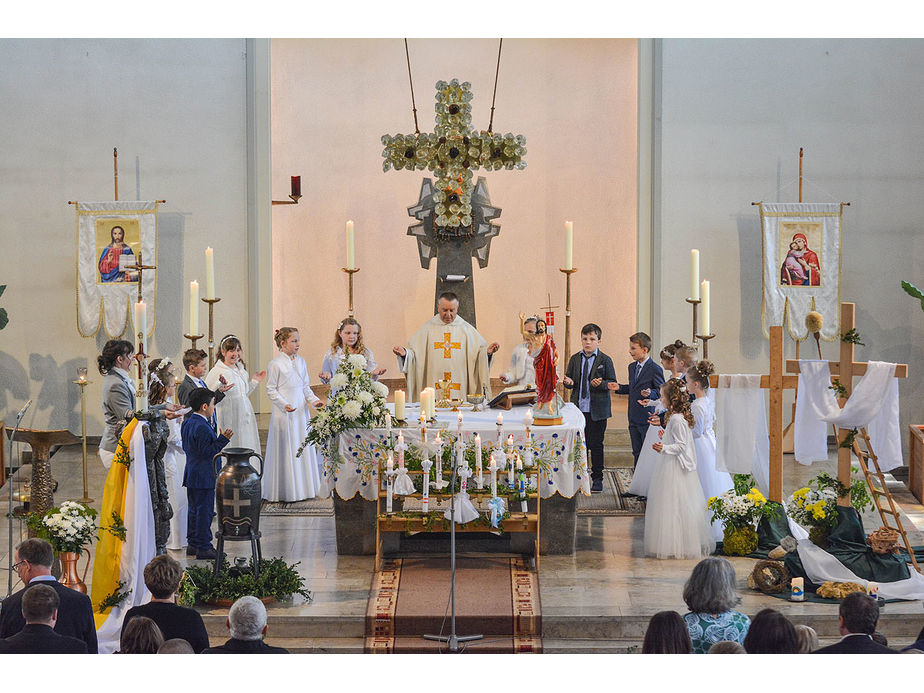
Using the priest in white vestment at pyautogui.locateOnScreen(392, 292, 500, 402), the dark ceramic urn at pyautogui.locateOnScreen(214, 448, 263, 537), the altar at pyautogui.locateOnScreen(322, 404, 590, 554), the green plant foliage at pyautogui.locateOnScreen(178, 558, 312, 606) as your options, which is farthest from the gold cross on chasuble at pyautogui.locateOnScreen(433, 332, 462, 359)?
the green plant foliage at pyautogui.locateOnScreen(178, 558, 312, 606)

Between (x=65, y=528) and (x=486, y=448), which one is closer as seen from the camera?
(x=65, y=528)

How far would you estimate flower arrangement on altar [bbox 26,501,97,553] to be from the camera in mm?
7438

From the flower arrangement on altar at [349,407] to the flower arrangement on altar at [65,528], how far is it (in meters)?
1.69

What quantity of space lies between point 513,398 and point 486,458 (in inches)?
48.3

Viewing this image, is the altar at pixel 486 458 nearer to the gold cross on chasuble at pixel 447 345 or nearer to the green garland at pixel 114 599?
the gold cross on chasuble at pixel 447 345

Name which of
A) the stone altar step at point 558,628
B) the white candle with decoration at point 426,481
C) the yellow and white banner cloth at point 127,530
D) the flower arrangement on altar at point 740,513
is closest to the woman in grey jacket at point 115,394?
the yellow and white banner cloth at point 127,530

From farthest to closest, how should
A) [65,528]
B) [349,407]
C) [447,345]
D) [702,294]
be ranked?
[447,345], [702,294], [349,407], [65,528]

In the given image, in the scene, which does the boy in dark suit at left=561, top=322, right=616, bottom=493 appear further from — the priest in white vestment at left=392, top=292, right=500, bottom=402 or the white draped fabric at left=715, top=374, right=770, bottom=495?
the white draped fabric at left=715, top=374, right=770, bottom=495

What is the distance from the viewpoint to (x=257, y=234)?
13391mm

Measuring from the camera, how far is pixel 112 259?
42.9ft

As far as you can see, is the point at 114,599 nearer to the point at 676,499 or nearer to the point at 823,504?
the point at 676,499

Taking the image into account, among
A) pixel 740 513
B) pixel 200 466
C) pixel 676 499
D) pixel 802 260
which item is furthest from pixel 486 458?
pixel 802 260

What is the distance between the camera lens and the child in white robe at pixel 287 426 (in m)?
10.6

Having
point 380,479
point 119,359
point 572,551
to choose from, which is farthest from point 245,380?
point 572,551
